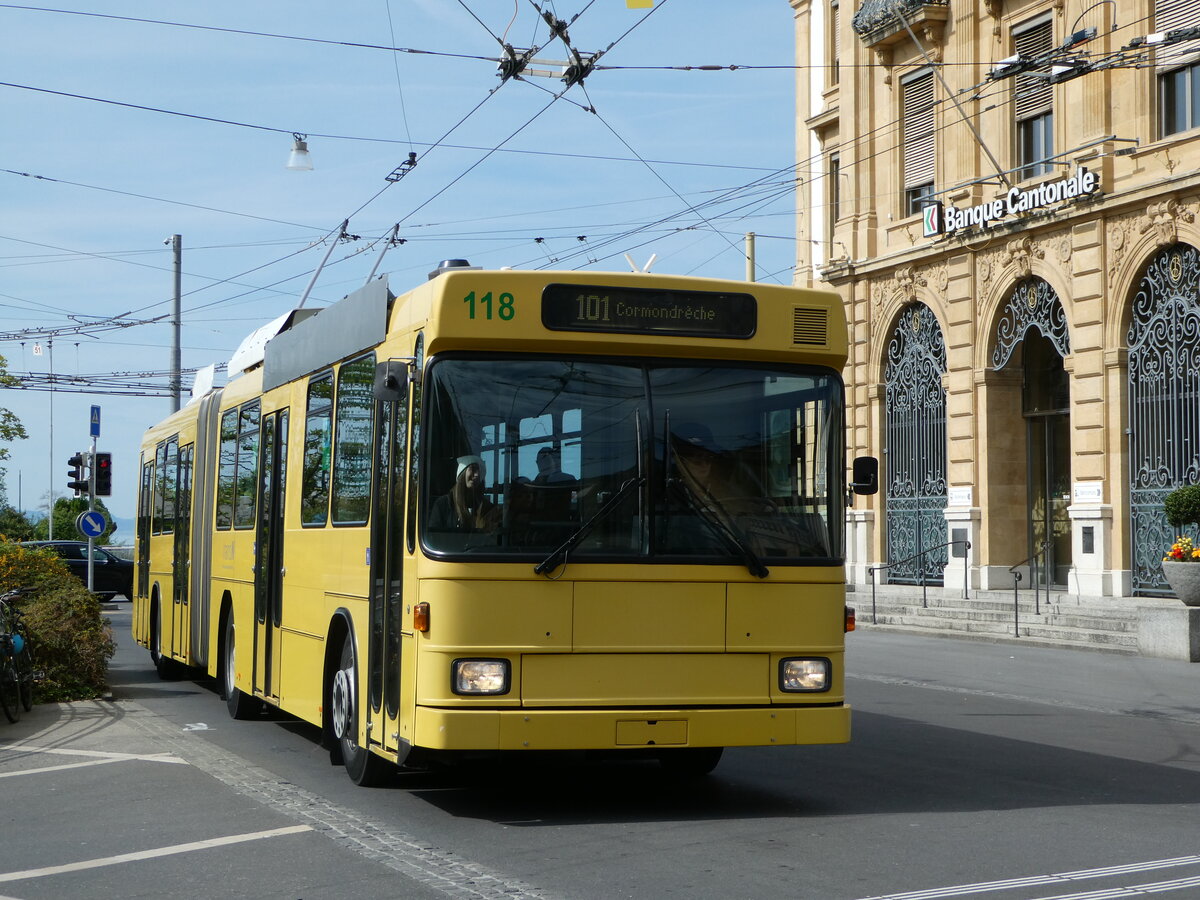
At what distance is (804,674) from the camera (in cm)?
842

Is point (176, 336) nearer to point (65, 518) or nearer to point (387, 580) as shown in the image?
point (387, 580)

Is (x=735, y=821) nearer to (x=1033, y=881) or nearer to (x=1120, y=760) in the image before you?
(x=1033, y=881)

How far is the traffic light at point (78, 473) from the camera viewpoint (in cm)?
3100

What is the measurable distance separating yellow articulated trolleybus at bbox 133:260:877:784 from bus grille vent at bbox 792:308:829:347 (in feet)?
0.03

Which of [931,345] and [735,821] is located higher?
[931,345]

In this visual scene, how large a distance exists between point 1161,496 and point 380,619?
18436mm

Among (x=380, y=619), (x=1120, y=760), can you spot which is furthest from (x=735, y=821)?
(x=1120, y=760)

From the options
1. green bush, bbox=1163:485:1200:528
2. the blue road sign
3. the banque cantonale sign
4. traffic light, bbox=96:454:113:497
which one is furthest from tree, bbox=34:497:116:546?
green bush, bbox=1163:485:1200:528

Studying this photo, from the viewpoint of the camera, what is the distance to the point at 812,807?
8766 mm

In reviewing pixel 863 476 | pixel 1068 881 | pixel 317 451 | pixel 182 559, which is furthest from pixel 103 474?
pixel 1068 881

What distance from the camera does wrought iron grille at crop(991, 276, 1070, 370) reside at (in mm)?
27469

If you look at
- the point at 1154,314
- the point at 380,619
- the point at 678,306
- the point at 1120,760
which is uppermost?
the point at 1154,314

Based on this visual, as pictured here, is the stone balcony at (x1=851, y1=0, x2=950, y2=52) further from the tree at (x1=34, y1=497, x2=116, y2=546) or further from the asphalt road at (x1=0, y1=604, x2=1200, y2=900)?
the tree at (x1=34, y1=497, x2=116, y2=546)

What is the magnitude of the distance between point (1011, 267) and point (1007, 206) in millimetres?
1078
